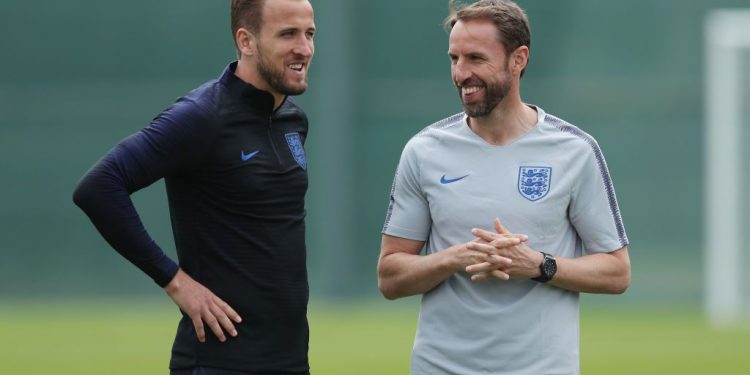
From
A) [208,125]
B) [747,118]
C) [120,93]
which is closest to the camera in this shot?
Answer: [208,125]

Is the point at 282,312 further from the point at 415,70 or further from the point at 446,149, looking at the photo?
the point at 415,70

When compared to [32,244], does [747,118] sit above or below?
above

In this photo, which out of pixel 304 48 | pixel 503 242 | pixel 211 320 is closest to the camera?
pixel 503 242

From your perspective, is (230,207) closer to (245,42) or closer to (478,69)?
(245,42)

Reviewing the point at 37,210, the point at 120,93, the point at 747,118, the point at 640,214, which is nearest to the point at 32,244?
the point at 37,210

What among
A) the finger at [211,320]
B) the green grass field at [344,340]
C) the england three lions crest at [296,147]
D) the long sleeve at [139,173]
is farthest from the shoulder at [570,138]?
the green grass field at [344,340]

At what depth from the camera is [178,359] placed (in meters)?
4.82

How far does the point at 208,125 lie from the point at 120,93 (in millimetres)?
12729

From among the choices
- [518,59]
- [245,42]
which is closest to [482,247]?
[518,59]

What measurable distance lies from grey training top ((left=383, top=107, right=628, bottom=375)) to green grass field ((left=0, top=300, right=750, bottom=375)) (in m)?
6.98

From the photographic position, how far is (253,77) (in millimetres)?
4941

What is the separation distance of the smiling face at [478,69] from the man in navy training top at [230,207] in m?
0.54

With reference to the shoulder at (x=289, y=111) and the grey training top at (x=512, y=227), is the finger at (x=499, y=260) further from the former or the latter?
the shoulder at (x=289, y=111)

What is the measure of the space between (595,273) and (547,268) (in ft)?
0.69
